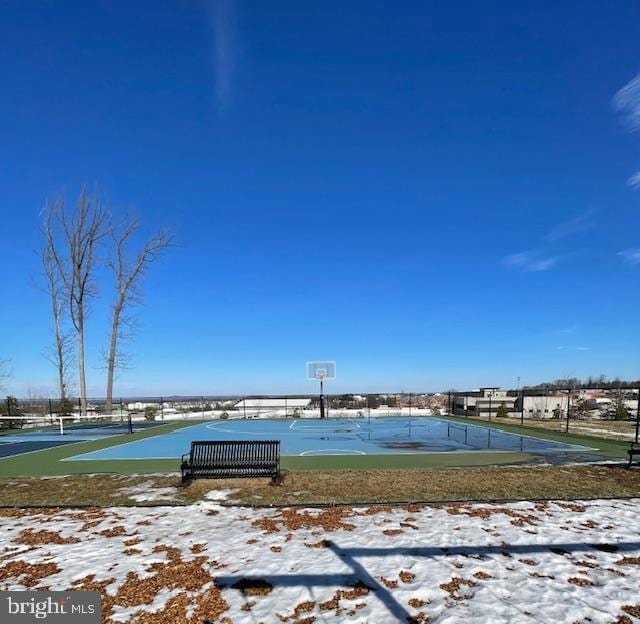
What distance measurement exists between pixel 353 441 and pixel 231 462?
7094mm

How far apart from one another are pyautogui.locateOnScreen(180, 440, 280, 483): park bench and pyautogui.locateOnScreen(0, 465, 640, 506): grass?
0.17 meters

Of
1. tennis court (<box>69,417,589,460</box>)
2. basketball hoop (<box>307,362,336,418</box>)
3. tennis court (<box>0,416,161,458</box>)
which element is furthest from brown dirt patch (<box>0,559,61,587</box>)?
basketball hoop (<box>307,362,336,418</box>)

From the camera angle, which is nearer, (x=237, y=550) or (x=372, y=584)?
(x=372, y=584)

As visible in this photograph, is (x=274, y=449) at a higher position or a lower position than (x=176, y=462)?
higher

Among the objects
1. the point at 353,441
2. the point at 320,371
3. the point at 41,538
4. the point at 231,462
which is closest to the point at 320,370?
the point at 320,371

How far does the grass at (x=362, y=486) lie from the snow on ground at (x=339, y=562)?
543 millimetres

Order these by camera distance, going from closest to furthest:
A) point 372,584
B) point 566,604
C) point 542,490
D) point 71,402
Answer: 1. point 566,604
2. point 372,584
3. point 542,490
4. point 71,402

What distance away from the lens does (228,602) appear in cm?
359

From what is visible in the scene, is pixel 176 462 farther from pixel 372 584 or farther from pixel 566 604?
pixel 566 604

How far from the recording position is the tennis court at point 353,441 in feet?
39.2

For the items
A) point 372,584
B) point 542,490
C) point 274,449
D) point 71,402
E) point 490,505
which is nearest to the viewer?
point 372,584

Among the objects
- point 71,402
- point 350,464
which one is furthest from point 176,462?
point 71,402

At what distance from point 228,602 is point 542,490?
6.11 meters

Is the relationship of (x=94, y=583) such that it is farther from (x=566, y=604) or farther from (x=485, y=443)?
(x=485, y=443)
